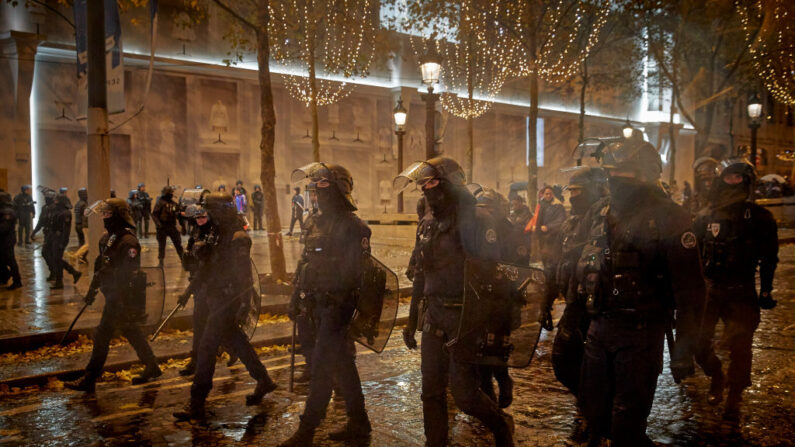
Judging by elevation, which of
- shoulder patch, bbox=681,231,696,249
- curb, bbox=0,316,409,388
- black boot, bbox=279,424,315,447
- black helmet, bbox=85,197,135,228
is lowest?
curb, bbox=0,316,409,388

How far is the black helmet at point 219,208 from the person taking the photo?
545 centimetres

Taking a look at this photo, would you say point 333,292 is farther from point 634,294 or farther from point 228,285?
point 634,294

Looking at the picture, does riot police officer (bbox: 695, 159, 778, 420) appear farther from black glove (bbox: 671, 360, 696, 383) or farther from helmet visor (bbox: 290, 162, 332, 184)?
helmet visor (bbox: 290, 162, 332, 184)

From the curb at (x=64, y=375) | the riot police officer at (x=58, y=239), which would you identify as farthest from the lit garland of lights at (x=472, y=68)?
the curb at (x=64, y=375)

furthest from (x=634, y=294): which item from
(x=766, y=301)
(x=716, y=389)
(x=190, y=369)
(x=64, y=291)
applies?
(x=64, y=291)

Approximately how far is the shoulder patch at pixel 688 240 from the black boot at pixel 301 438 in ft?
8.80

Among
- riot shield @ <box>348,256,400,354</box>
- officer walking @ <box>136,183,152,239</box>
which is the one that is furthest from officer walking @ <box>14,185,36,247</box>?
riot shield @ <box>348,256,400,354</box>

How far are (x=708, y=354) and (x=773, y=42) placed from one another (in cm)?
1720

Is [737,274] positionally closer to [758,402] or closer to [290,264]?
[758,402]

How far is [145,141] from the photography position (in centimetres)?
2630

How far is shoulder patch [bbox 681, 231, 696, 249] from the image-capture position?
10.7 feet

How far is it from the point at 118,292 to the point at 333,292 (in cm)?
264

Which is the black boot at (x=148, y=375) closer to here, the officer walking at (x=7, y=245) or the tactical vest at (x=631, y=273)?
the tactical vest at (x=631, y=273)

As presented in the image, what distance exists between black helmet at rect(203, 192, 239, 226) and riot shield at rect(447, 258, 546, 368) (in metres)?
2.48
